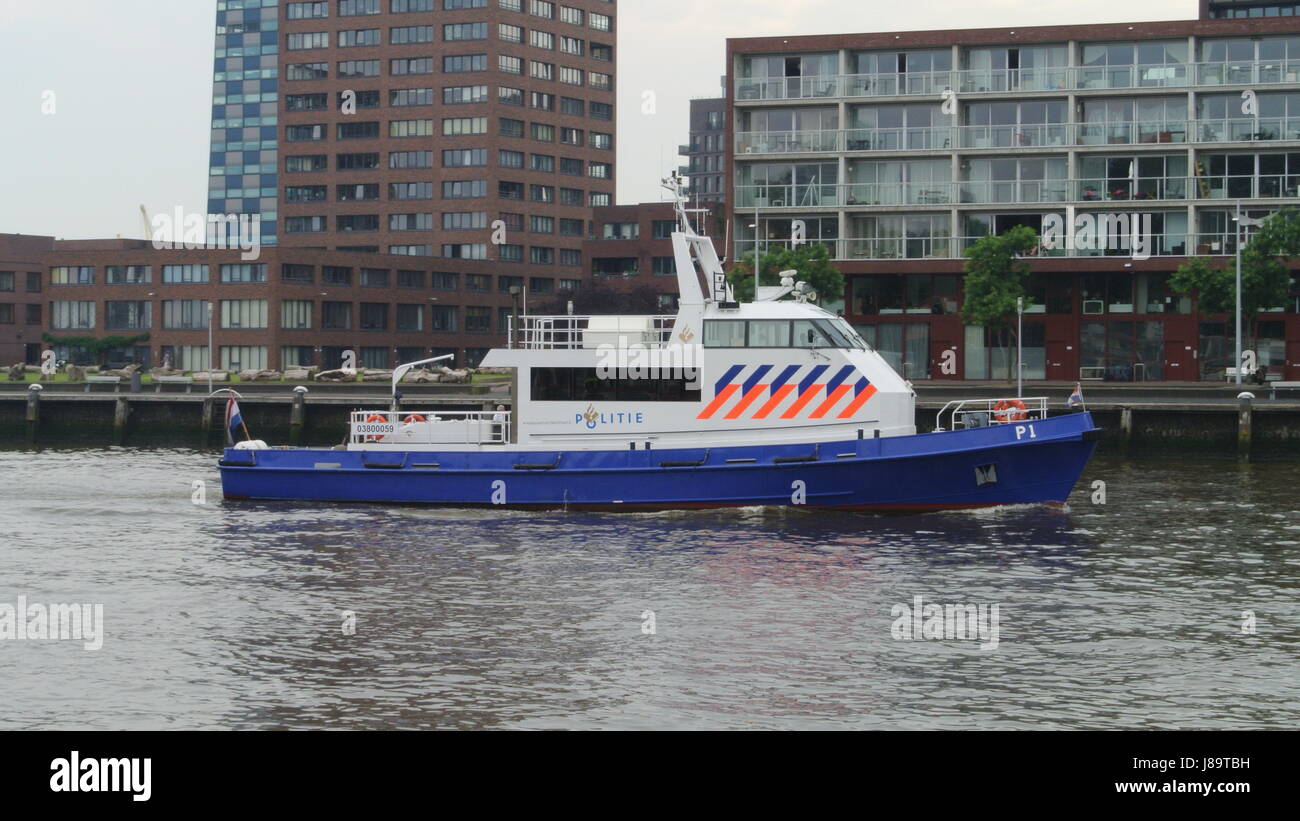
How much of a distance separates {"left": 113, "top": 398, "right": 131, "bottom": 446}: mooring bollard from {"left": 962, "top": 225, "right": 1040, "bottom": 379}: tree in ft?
115

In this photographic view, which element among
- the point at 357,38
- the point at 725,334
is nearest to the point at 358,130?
the point at 357,38

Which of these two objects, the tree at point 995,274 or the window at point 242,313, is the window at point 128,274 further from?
the tree at point 995,274

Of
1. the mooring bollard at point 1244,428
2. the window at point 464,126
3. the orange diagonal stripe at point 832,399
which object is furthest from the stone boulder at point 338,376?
the window at point 464,126

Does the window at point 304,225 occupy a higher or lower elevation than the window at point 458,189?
lower

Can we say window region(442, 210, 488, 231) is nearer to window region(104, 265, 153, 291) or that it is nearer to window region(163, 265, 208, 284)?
window region(163, 265, 208, 284)

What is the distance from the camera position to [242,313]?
105 meters

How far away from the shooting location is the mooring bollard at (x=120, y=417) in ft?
192

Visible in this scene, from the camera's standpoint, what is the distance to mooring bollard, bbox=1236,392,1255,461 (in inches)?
1854

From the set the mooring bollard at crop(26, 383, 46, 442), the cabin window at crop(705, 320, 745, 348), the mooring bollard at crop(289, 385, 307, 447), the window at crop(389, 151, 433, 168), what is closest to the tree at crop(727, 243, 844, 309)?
the mooring bollard at crop(289, 385, 307, 447)

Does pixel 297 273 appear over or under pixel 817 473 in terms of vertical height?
over

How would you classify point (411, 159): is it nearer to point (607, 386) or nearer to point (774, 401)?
point (607, 386)

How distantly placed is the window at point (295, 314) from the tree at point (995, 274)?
5502cm

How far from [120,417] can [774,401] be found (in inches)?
1430
